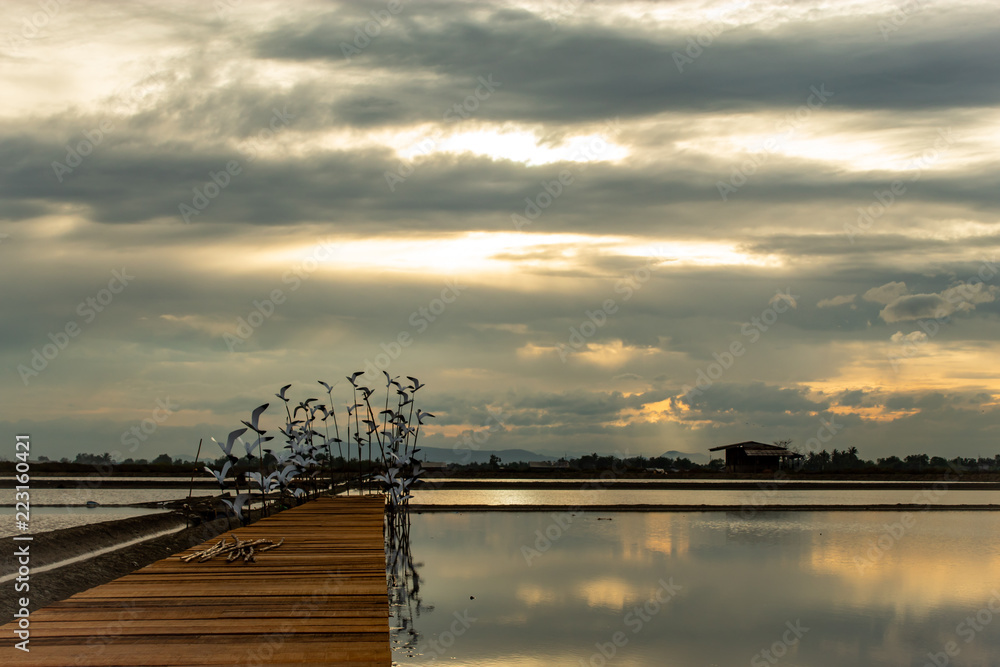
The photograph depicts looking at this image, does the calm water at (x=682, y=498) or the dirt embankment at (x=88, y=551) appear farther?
the calm water at (x=682, y=498)

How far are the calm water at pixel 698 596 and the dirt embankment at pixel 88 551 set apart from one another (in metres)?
3.85

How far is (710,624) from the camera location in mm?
8531

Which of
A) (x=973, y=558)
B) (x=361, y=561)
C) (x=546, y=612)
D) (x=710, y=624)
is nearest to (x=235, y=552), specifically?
(x=361, y=561)

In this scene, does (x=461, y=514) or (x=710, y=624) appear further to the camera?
(x=461, y=514)

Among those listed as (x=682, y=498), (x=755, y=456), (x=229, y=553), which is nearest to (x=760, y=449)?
(x=755, y=456)

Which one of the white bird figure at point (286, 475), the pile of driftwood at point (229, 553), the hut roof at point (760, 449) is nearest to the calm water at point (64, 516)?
the white bird figure at point (286, 475)

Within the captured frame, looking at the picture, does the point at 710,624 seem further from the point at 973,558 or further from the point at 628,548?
the point at 973,558

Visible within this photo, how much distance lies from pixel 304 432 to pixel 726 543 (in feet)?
28.6

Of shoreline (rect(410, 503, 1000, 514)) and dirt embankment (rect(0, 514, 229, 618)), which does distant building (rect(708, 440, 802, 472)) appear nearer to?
shoreline (rect(410, 503, 1000, 514))

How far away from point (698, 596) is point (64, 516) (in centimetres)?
1480

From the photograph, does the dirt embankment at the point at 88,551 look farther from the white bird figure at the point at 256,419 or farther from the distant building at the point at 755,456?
the distant building at the point at 755,456

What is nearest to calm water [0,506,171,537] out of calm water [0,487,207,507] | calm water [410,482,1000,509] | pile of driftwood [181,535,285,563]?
calm water [0,487,207,507]

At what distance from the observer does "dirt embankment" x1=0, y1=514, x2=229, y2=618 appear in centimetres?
908

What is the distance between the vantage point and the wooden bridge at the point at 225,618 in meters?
3.89
